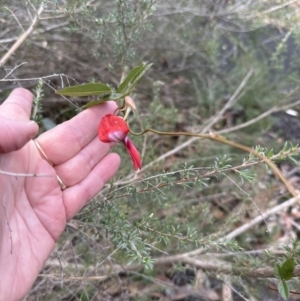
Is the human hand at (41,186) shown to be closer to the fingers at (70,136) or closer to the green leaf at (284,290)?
the fingers at (70,136)

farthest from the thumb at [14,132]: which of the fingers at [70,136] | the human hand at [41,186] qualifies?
the fingers at [70,136]

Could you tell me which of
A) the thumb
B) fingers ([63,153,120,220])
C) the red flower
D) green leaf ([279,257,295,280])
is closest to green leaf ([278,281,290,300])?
green leaf ([279,257,295,280])

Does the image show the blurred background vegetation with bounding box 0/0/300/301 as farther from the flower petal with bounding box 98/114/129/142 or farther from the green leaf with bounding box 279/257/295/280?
the flower petal with bounding box 98/114/129/142

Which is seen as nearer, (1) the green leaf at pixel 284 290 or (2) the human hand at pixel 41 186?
(1) the green leaf at pixel 284 290

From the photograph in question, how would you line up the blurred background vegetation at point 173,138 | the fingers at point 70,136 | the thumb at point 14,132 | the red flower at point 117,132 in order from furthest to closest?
the blurred background vegetation at point 173,138 < the fingers at point 70,136 < the red flower at point 117,132 < the thumb at point 14,132

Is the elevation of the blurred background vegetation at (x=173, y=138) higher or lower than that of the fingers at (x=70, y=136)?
lower

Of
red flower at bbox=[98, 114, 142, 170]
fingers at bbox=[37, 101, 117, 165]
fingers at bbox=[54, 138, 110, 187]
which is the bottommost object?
fingers at bbox=[54, 138, 110, 187]
